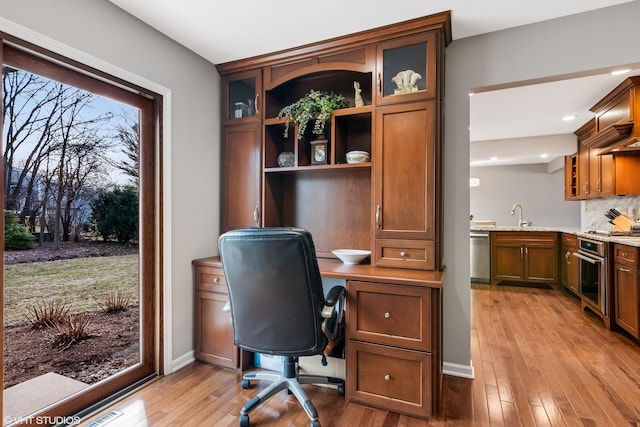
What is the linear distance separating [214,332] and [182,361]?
0.32 meters

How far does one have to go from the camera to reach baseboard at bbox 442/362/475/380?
7.69 ft

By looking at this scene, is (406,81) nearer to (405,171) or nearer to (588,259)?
(405,171)

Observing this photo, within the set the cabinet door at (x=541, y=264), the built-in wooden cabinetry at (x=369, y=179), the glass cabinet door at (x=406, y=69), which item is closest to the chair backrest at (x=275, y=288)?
the built-in wooden cabinetry at (x=369, y=179)

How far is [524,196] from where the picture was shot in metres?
7.32

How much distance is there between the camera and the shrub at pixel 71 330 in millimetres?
1881

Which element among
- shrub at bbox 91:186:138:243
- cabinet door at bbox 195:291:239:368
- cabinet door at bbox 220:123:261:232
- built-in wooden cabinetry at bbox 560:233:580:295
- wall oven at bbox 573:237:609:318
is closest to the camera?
shrub at bbox 91:186:138:243

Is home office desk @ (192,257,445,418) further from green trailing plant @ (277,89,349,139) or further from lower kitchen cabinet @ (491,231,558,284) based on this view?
lower kitchen cabinet @ (491,231,558,284)

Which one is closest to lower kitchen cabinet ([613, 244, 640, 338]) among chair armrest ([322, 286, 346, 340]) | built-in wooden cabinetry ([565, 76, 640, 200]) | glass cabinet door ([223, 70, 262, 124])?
built-in wooden cabinetry ([565, 76, 640, 200])

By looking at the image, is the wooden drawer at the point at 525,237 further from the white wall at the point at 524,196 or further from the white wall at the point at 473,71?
the white wall at the point at 473,71

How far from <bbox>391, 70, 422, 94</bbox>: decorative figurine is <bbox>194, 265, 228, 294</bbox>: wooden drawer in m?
1.86

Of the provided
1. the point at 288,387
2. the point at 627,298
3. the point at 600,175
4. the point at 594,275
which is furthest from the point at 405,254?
the point at 600,175

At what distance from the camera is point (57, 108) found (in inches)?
73.2

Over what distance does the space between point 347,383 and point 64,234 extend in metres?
1.90

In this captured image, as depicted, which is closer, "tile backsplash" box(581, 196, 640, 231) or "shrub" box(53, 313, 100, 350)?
"shrub" box(53, 313, 100, 350)
